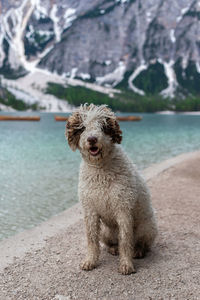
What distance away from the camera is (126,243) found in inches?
204

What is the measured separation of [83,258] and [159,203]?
4280 millimetres

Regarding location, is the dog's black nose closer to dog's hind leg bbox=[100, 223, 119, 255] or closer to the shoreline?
dog's hind leg bbox=[100, 223, 119, 255]

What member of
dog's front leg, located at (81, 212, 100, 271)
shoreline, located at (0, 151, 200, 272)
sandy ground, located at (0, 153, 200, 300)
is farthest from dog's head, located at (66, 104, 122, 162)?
shoreline, located at (0, 151, 200, 272)

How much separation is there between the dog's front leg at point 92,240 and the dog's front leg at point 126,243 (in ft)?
1.37

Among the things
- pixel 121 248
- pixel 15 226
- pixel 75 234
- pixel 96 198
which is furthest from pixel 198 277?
pixel 15 226

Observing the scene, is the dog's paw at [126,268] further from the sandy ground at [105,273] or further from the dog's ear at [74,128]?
the dog's ear at [74,128]

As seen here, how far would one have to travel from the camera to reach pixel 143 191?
548 cm

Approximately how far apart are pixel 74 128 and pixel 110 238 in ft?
7.24

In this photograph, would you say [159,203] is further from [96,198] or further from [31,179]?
[31,179]

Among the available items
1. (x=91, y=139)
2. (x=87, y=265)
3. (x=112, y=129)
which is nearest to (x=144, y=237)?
(x=87, y=265)

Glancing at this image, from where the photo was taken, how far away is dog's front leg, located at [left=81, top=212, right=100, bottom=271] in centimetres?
529

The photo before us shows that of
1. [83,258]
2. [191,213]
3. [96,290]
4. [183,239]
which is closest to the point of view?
[96,290]

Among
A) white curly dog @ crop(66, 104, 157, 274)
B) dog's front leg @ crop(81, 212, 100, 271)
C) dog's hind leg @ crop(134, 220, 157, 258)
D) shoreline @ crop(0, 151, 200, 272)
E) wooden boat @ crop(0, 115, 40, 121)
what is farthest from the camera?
wooden boat @ crop(0, 115, 40, 121)

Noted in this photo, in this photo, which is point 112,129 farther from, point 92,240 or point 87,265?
point 87,265
